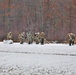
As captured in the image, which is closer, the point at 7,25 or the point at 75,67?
the point at 75,67

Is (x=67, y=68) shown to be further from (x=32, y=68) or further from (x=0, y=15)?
(x=0, y=15)

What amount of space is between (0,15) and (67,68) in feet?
111

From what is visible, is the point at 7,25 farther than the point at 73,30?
Yes

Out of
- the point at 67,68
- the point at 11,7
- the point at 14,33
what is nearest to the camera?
the point at 67,68

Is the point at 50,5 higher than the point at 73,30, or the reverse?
the point at 50,5

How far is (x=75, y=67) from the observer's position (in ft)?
49.5

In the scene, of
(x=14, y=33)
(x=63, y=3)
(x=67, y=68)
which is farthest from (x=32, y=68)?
(x=63, y=3)

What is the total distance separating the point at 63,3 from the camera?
4575cm

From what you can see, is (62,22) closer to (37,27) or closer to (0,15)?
(37,27)

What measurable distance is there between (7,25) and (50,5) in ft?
26.5

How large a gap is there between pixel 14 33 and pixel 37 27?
13.5ft

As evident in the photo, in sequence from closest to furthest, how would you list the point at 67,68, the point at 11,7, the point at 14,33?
1. the point at 67,68
2. the point at 14,33
3. the point at 11,7

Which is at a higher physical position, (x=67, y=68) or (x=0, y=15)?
(x=0, y=15)

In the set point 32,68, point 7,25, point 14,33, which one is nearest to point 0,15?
point 7,25
